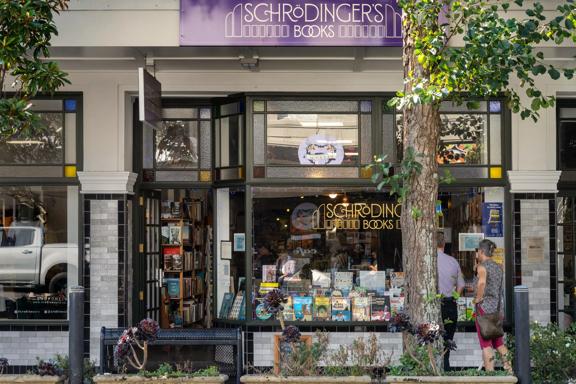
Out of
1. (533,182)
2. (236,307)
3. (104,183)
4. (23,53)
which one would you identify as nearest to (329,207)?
(236,307)

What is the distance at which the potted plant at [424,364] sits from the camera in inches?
298

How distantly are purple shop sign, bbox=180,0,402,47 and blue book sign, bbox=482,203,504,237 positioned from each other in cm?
278

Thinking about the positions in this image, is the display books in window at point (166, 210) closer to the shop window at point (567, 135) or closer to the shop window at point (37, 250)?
the shop window at point (37, 250)

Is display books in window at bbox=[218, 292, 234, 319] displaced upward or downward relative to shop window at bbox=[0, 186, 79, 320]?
downward

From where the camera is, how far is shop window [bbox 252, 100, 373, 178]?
11398 mm

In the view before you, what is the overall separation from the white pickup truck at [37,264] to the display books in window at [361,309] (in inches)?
141

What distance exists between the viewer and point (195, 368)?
10.1 metres

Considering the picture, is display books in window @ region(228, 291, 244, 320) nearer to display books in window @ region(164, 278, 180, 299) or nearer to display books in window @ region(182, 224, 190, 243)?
display books in window @ region(164, 278, 180, 299)

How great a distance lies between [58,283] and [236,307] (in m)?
2.28

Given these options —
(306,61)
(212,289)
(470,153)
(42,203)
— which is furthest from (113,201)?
(470,153)

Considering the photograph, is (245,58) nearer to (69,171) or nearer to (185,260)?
(69,171)

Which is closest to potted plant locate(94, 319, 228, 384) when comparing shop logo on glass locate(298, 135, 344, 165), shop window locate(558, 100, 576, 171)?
shop logo on glass locate(298, 135, 344, 165)

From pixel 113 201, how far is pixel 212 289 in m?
1.87

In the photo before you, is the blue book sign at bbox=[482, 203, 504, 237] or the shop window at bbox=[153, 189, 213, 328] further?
the shop window at bbox=[153, 189, 213, 328]
